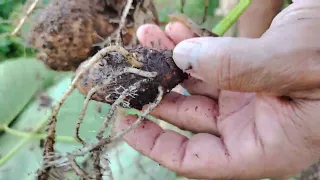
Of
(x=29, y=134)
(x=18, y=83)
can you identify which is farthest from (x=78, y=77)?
(x=18, y=83)

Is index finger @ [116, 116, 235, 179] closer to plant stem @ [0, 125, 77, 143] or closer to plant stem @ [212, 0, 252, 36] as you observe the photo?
plant stem @ [212, 0, 252, 36]

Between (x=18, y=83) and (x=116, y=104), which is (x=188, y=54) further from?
(x=18, y=83)

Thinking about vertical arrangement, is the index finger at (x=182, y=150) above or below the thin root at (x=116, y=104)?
below

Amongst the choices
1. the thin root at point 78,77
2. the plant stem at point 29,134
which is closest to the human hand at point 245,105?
the thin root at point 78,77

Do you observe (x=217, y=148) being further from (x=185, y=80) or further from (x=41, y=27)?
(x=41, y=27)

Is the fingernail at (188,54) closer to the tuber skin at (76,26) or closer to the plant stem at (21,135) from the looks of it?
the tuber skin at (76,26)

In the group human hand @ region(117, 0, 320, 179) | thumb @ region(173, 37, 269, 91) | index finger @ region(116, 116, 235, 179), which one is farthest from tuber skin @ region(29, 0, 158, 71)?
thumb @ region(173, 37, 269, 91)
